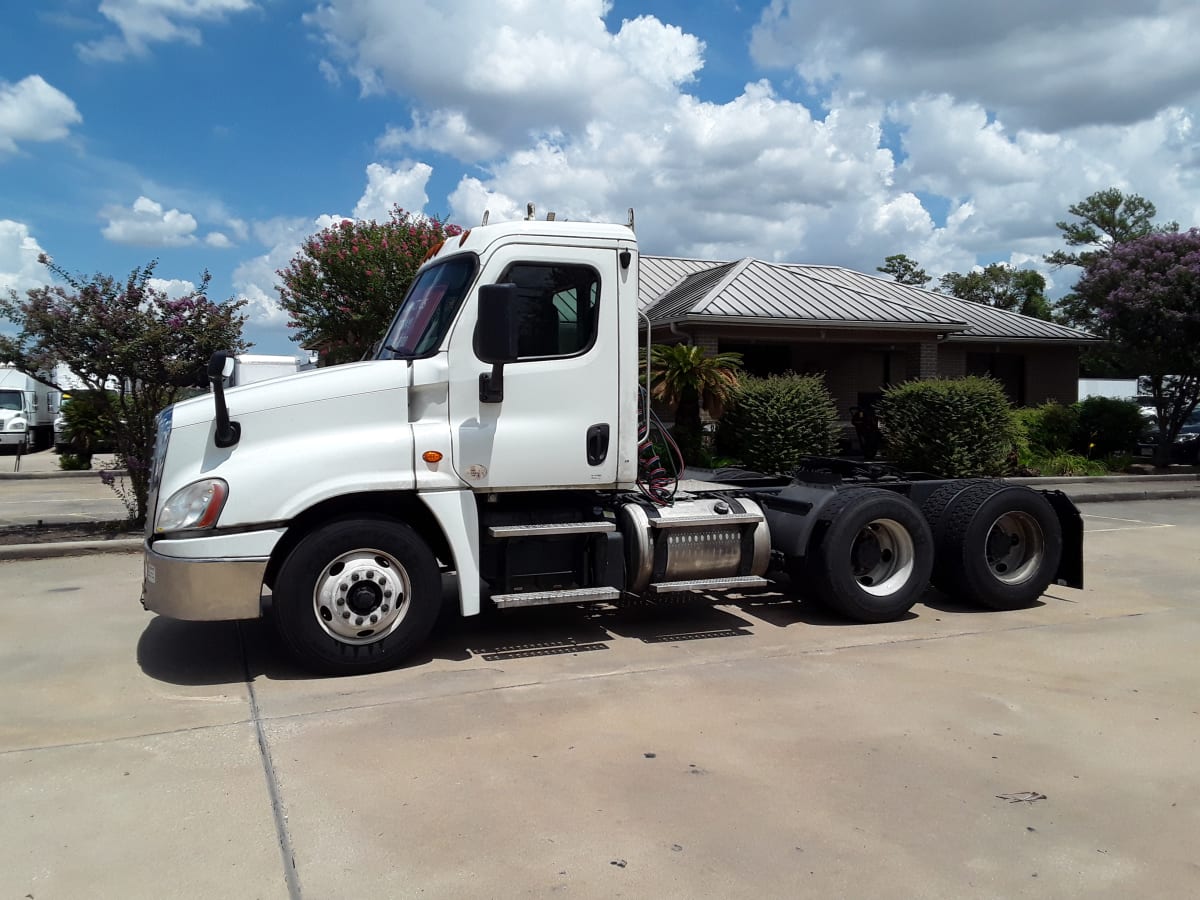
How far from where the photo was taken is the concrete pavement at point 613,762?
11.6 feet

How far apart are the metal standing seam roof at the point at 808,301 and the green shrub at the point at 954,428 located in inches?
160

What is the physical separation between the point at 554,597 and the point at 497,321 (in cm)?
181

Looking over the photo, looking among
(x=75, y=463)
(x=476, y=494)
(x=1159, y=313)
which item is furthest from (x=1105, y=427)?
(x=75, y=463)

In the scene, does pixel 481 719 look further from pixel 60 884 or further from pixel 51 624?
pixel 51 624

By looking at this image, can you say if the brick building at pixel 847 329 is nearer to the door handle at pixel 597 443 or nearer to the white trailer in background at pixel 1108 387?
the door handle at pixel 597 443

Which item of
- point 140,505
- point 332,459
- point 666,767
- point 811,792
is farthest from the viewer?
point 140,505

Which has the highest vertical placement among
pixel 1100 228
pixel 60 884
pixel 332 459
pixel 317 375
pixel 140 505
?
pixel 1100 228

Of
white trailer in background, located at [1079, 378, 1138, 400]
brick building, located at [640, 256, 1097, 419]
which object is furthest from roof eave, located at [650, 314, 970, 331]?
white trailer in background, located at [1079, 378, 1138, 400]

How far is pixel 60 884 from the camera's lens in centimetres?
342

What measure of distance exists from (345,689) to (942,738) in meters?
3.33

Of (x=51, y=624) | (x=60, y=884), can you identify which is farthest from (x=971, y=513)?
(x=51, y=624)

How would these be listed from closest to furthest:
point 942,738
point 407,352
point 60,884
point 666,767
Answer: point 60,884 → point 666,767 → point 942,738 → point 407,352

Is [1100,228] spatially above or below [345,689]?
above

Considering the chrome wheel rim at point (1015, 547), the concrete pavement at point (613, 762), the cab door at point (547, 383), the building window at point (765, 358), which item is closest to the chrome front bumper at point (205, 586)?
the concrete pavement at point (613, 762)
